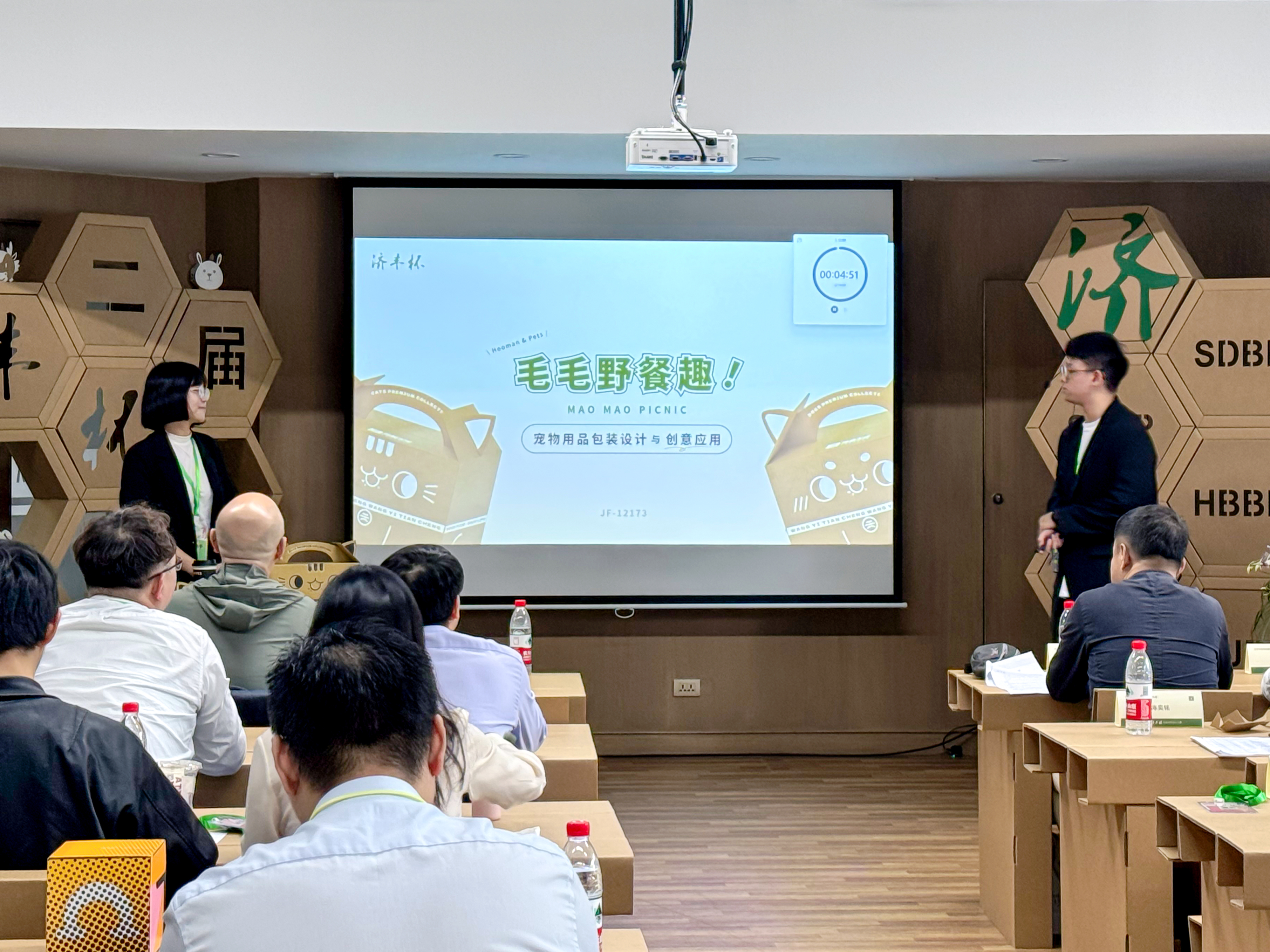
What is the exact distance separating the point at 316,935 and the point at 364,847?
0.27 feet

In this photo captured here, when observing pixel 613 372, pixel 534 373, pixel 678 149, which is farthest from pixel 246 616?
pixel 613 372

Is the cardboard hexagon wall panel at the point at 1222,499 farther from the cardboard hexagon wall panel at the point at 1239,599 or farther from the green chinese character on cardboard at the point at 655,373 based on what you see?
the green chinese character on cardboard at the point at 655,373

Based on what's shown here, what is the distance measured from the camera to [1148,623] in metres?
3.58

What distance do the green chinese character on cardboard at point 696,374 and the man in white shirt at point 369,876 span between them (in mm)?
4872

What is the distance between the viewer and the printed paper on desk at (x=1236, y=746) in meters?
3.01

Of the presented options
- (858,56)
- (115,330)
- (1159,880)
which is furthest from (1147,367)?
(115,330)

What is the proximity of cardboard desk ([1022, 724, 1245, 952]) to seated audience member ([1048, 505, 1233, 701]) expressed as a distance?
245mm

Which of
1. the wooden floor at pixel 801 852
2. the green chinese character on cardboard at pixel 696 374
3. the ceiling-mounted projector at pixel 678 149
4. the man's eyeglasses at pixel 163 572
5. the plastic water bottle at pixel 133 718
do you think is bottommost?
the wooden floor at pixel 801 852

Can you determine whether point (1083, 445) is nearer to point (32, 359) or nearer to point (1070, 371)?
point (1070, 371)

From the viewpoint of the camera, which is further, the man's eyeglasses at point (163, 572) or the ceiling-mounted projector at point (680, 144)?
the ceiling-mounted projector at point (680, 144)

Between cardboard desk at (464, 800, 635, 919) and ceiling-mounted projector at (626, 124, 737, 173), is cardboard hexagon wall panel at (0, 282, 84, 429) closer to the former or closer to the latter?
ceiling-mounted projector at (626, 124, 737, 173)

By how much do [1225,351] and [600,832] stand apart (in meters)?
4.28

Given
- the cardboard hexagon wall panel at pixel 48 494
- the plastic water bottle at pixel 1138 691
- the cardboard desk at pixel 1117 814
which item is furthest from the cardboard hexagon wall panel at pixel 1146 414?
the cardboard hexagon wall panel at pixel 48 494

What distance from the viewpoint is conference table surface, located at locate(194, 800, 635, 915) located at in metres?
2.27
